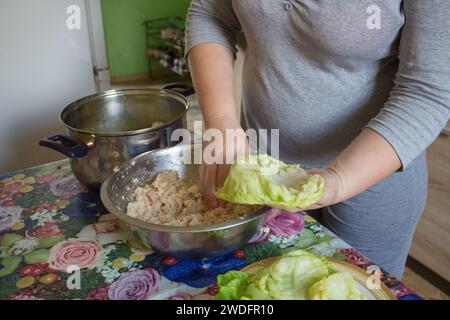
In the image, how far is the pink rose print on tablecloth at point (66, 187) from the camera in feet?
3.03

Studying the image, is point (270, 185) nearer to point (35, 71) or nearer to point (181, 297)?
point (181, 297)

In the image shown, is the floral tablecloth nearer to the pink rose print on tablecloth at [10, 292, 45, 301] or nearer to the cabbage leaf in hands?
the pink rose print on tablecloth at [10, 292, 45, 301]

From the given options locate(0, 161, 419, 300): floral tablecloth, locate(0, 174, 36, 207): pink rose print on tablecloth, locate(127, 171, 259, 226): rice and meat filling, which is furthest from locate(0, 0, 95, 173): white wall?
locate(127, 171, 259, 226): rice and meat filling

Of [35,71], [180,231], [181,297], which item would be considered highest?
[35,71]

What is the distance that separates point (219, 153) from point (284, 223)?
7.0 inches

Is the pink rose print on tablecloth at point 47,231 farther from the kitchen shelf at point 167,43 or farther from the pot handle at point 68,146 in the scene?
the kitchen shelf at point 167,43

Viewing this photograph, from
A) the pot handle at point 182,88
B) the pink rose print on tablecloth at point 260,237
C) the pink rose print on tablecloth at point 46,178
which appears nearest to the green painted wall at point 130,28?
the pot handle at point 182,88

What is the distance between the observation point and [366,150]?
2.15 feet

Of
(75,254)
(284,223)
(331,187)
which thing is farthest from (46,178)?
(331,187)

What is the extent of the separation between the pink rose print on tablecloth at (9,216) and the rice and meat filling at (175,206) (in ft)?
0.78

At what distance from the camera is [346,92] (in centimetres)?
80

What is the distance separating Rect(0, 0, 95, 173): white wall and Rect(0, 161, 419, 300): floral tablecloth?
661mm

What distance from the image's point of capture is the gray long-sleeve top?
64cm

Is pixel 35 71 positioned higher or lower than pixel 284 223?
higher
